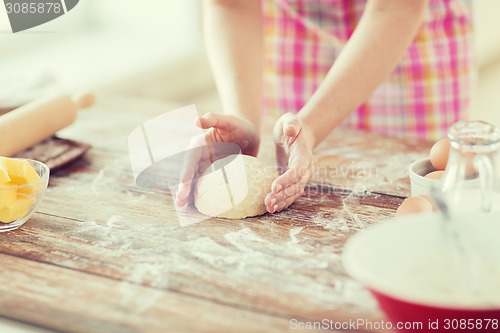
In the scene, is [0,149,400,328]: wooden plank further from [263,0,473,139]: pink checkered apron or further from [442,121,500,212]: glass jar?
[263,0,473,139]: pink checkered apron

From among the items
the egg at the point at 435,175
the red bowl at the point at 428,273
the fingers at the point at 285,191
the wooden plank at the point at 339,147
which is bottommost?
the wooden plank at the point at 339,147

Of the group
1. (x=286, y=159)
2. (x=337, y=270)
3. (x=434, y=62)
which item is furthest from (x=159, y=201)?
(x=434, y=62)

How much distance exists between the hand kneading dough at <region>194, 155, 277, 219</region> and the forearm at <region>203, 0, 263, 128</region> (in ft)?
0.83

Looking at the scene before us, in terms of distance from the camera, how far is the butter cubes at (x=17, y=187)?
1.10 metres

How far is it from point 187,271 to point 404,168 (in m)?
0.57

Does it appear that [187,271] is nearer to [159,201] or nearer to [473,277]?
[159,201]

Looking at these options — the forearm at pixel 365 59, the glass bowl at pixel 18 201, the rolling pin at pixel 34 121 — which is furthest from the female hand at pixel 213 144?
the rolling pin at pixel 34 121

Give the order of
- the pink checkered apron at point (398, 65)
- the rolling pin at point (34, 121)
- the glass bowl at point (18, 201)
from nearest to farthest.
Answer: the glass bowl at point (18, 201) < the rolling pin at point (34, 121) < the pink checkered apron at point (398, 65)

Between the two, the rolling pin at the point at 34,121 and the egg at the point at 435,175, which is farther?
the rolling pin at the point at 34,121

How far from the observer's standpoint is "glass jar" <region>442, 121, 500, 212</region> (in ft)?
2.85

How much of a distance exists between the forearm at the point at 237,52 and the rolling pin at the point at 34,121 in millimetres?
345

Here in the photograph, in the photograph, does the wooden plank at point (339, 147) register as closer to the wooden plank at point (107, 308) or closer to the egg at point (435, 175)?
the egg at point (435, 175)

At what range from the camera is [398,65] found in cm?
174

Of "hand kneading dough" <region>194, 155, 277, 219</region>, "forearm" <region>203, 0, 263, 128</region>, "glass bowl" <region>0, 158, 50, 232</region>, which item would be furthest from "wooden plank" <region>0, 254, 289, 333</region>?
"forearm" <region>203, 0, 263, 128</region>
